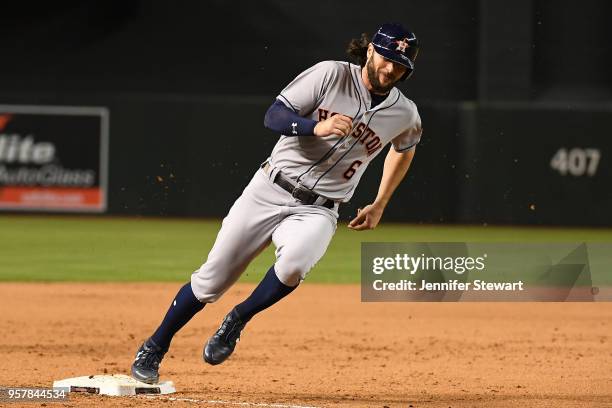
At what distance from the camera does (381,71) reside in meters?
5.42

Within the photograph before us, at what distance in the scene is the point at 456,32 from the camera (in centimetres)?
2047

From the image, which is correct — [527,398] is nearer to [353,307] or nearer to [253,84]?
[353,307]

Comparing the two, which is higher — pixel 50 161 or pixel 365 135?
pixel 50 161

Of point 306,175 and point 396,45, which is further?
point 306,175

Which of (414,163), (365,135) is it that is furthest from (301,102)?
(414,163)

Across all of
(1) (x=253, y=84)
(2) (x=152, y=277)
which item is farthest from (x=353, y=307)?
(1) (x=253, y=84)

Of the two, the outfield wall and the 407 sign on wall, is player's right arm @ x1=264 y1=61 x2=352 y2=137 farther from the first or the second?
the 407 sign on wall

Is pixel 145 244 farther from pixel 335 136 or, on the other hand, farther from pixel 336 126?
pixel 336 126

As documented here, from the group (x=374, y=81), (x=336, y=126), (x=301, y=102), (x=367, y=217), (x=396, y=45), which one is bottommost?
(x=367, y=217)

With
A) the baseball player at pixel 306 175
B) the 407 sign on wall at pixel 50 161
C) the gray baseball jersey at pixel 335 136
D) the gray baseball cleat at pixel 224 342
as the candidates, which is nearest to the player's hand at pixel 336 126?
the baseball player at pixel 306 175

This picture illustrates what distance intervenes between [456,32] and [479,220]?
3.98 m

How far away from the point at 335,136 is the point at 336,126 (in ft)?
1.49

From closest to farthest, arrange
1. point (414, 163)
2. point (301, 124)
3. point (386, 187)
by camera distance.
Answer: point (301, 124), point (386, 187), point (414, 163)

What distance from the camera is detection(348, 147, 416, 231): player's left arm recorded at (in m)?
5.89
